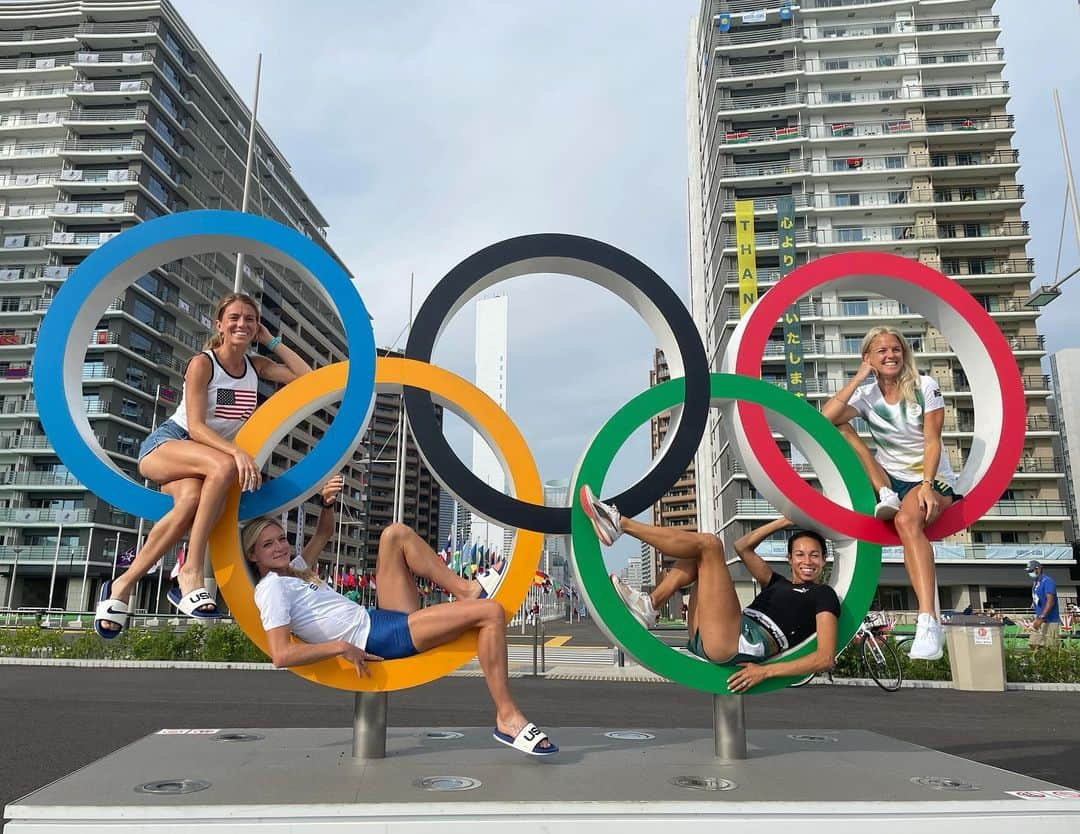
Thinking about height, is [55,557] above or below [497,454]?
below

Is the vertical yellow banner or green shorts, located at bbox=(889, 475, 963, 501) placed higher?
the vertical yellow banner

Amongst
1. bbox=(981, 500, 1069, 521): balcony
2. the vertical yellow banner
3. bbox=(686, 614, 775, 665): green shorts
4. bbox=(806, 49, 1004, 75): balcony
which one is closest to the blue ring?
bbox=(686, 614, 775, 665): green shorts

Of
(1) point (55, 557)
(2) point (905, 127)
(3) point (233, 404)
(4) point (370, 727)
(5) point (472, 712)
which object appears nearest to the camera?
(4) point (370, 727)

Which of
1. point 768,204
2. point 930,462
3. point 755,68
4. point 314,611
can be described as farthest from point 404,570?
point 755,68

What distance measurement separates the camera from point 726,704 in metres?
5.20

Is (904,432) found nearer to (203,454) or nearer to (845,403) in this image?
(845,403)

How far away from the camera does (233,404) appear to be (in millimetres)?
5320

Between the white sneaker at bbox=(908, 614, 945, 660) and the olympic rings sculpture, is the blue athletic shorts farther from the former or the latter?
the white sneaker at bbox=(908, 614, 945, 660)

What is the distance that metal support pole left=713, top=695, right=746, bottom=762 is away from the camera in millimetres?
5113

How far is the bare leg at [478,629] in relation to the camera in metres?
4.75

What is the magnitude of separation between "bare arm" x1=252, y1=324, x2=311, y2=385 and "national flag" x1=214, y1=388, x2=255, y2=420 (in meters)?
0.23

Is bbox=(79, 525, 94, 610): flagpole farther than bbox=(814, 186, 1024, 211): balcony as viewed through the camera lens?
No

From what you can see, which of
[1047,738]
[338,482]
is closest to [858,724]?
[1047,738]

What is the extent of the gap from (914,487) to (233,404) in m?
4.73
